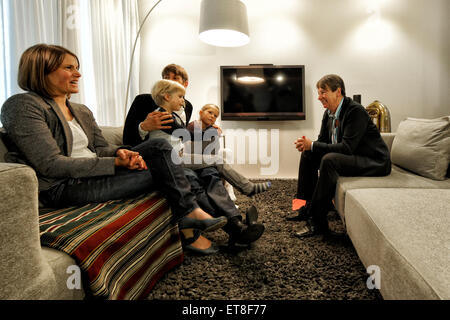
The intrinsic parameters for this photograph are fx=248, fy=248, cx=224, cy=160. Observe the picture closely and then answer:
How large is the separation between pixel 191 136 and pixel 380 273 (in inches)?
61.7

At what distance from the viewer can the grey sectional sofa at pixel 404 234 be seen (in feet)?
1.97

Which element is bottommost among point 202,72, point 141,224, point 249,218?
point 249,218

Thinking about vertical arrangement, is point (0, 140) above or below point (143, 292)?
above

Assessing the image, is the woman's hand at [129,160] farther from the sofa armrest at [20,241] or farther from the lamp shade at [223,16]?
the lamp shade at [223,16]

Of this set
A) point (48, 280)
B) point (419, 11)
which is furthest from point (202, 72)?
point (48, 280)

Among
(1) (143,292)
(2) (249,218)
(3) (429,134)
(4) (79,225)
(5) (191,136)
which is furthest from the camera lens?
(5) (191,136)

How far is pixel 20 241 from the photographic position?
543 mm

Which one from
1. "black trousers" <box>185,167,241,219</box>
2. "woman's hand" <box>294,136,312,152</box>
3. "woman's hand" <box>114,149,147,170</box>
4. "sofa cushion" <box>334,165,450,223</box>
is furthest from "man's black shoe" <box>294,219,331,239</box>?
"woman's hand" <box>114,149,147,170</box>

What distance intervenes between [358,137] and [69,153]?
1.73 m

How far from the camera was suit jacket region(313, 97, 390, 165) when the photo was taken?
1700mm

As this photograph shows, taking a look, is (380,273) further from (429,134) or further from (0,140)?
(0,140)

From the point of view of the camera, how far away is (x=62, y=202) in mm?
1034

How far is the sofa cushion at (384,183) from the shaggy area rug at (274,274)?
0.91ft

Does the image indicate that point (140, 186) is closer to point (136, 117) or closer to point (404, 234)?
point (136, 117)
